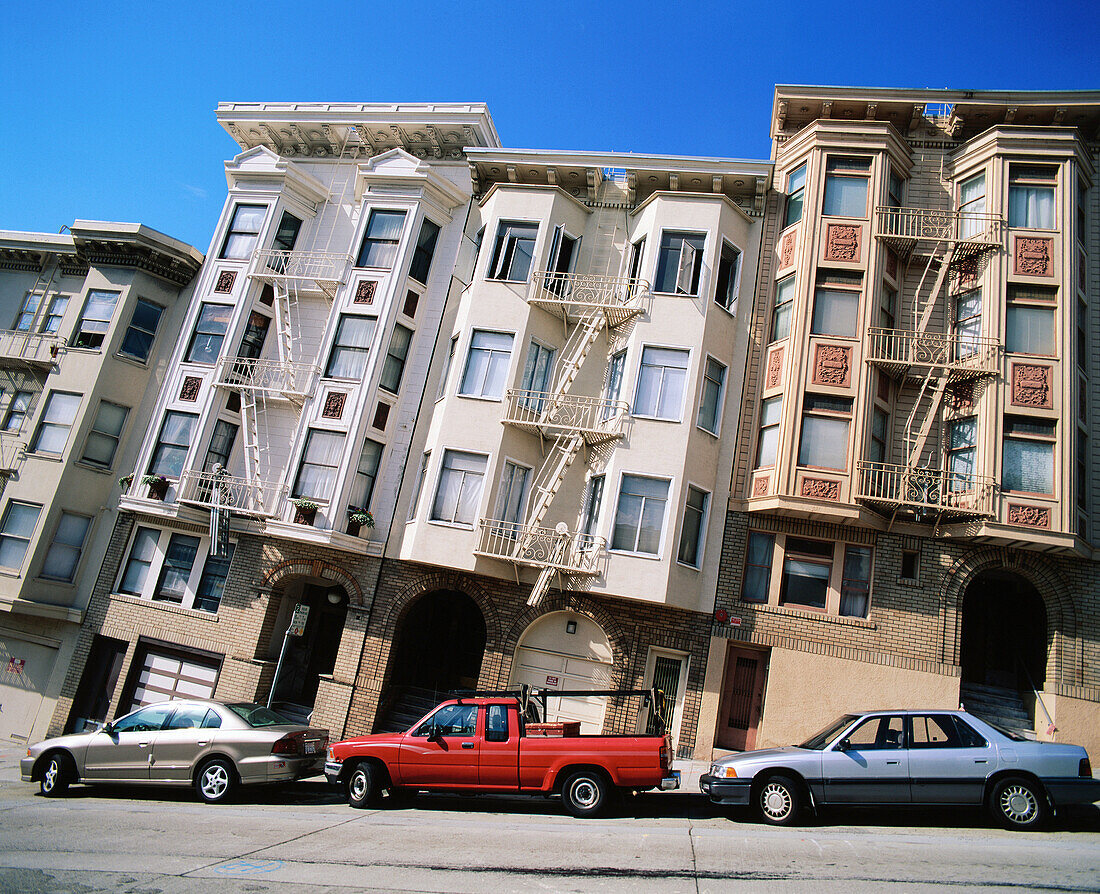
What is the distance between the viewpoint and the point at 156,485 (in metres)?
20.5

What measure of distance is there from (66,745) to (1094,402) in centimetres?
2277

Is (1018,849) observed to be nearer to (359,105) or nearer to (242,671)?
(242,671)

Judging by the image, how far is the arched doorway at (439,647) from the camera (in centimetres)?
2016

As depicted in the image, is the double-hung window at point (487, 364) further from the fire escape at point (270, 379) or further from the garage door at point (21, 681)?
the garage door at point (21, 681)

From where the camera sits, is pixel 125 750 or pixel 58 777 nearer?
pixel 125 750

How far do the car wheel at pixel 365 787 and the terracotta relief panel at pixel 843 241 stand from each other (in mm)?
15534

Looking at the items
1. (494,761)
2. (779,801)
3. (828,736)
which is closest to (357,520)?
(494,761)

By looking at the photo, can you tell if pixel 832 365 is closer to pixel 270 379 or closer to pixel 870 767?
pixel 870 767

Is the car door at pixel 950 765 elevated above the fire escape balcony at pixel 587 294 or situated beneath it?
situated beneath

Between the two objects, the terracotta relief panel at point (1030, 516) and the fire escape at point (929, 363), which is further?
the fire escape at point (929, 363)

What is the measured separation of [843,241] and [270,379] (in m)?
16.0

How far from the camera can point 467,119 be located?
21984mm

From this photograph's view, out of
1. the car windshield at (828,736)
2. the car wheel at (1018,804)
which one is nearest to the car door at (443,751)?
the car windshield at (828,736)

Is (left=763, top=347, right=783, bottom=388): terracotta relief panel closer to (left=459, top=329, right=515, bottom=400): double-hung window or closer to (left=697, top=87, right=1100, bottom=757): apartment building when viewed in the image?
(left=697, top=87, right=1100, bottom=757): apartment building
